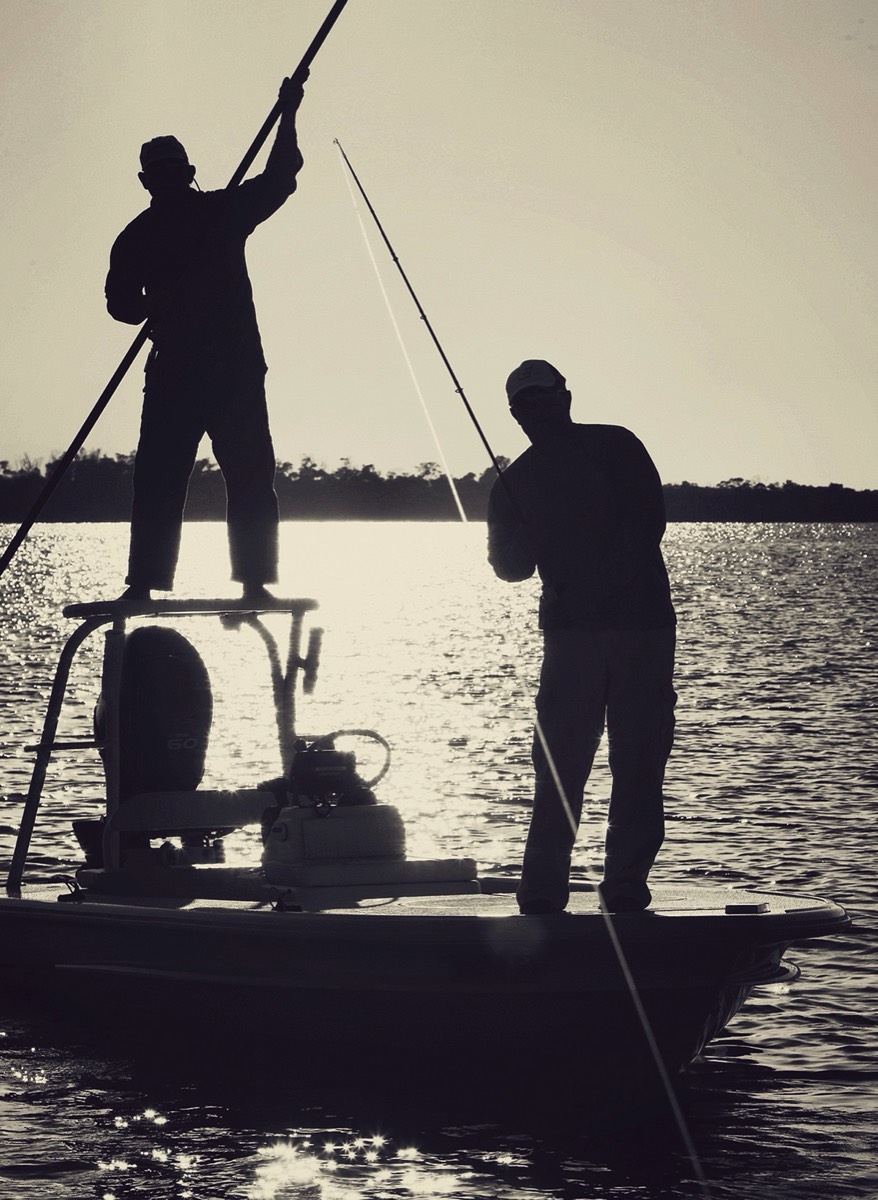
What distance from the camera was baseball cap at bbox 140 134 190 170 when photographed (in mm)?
10031

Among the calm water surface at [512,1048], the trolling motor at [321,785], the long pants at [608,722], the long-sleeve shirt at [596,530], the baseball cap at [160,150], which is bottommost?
the calm water surface at [512,1048]

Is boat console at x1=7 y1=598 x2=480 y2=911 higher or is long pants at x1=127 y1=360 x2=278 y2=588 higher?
long pants at x1=127 y1=360 x2=278 y2=588

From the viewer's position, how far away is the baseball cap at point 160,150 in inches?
395

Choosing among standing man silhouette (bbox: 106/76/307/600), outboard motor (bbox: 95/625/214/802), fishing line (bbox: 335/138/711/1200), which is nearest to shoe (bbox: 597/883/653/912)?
fishing line (bbox: 335/138/711/1200)

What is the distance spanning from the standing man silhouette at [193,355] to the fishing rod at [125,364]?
108 mm

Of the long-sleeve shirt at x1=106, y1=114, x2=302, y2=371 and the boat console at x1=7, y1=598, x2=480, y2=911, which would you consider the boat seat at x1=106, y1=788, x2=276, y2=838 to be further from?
the long-sleeve shirt at x1=106, y1=114, x2=302, y2=371

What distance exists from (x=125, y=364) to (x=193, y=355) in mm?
362

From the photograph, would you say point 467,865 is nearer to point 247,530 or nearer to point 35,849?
point 247,530

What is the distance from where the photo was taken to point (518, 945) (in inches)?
318

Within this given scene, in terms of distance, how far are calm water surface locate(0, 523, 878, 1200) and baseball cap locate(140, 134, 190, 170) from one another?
462cm

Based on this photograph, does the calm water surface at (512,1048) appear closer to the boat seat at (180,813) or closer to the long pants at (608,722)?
the boat seat at (180,813)

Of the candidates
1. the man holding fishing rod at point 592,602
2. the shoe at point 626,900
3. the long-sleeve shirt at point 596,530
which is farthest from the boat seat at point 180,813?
the long-sleeve shirt at point 596,530

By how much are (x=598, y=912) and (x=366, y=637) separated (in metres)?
69.4

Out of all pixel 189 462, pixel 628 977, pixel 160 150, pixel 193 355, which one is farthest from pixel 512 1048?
pixel 160 150
